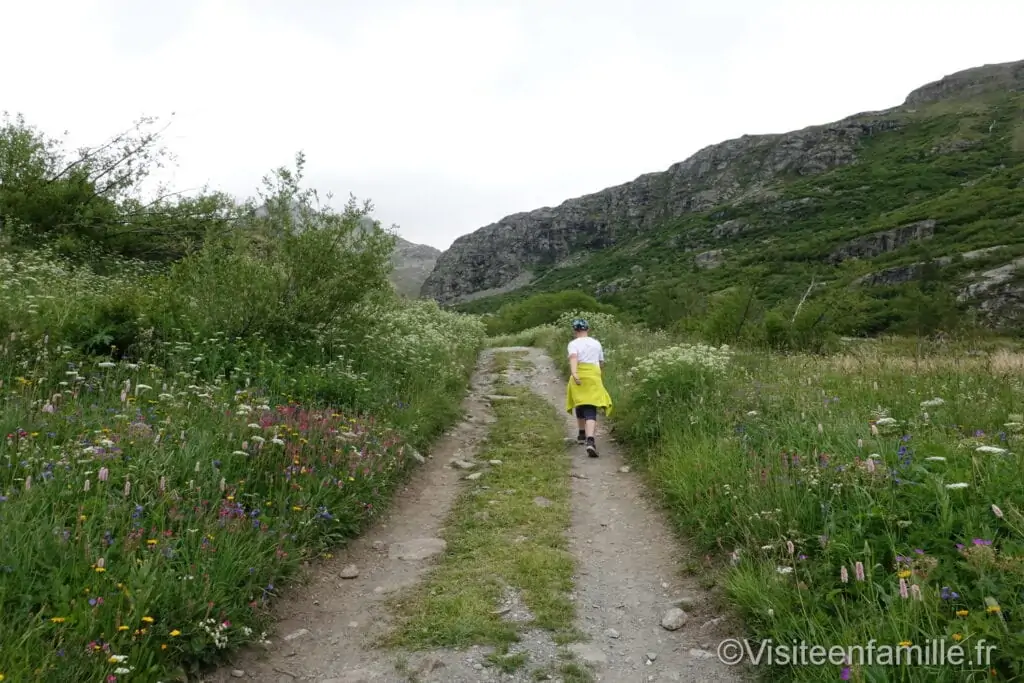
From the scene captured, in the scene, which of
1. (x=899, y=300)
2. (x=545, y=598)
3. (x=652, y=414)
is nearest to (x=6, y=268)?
(x=545, y=598)

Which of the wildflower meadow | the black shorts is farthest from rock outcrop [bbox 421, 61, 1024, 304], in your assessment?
the wildflower meadow

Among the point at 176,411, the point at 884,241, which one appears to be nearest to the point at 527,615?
the point at 176,411

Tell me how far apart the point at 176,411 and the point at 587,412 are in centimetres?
595

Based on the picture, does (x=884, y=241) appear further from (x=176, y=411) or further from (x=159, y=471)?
(x=159, y=471)

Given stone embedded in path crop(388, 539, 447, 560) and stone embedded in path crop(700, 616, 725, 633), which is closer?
stone embedded in path crop(700, 616, 725, 633)

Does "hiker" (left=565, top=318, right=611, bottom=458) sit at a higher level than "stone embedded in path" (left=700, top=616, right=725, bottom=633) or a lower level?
higher

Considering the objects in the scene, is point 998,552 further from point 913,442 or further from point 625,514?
point 625,514

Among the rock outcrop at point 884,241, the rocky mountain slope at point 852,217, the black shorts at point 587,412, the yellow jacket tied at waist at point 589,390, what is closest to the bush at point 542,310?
the rocky mountain slope at point 852,217

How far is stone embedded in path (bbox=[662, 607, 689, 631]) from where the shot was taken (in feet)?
13.3

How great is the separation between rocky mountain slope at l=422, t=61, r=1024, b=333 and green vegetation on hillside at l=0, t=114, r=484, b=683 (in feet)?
48.6

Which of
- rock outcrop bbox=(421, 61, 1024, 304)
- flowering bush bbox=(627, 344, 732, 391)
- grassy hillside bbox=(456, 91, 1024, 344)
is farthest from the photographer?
rock outcrop bbox=(421, 61, 1024, 304)

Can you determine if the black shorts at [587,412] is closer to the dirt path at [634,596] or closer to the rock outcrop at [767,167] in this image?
the dirt path at [634,596]

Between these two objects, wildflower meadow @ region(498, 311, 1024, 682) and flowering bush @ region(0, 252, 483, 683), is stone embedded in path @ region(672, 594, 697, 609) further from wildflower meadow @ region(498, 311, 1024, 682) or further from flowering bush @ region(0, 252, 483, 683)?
flowering bush @ region(0, 252, 483, 683)

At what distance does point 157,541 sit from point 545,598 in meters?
2.76
